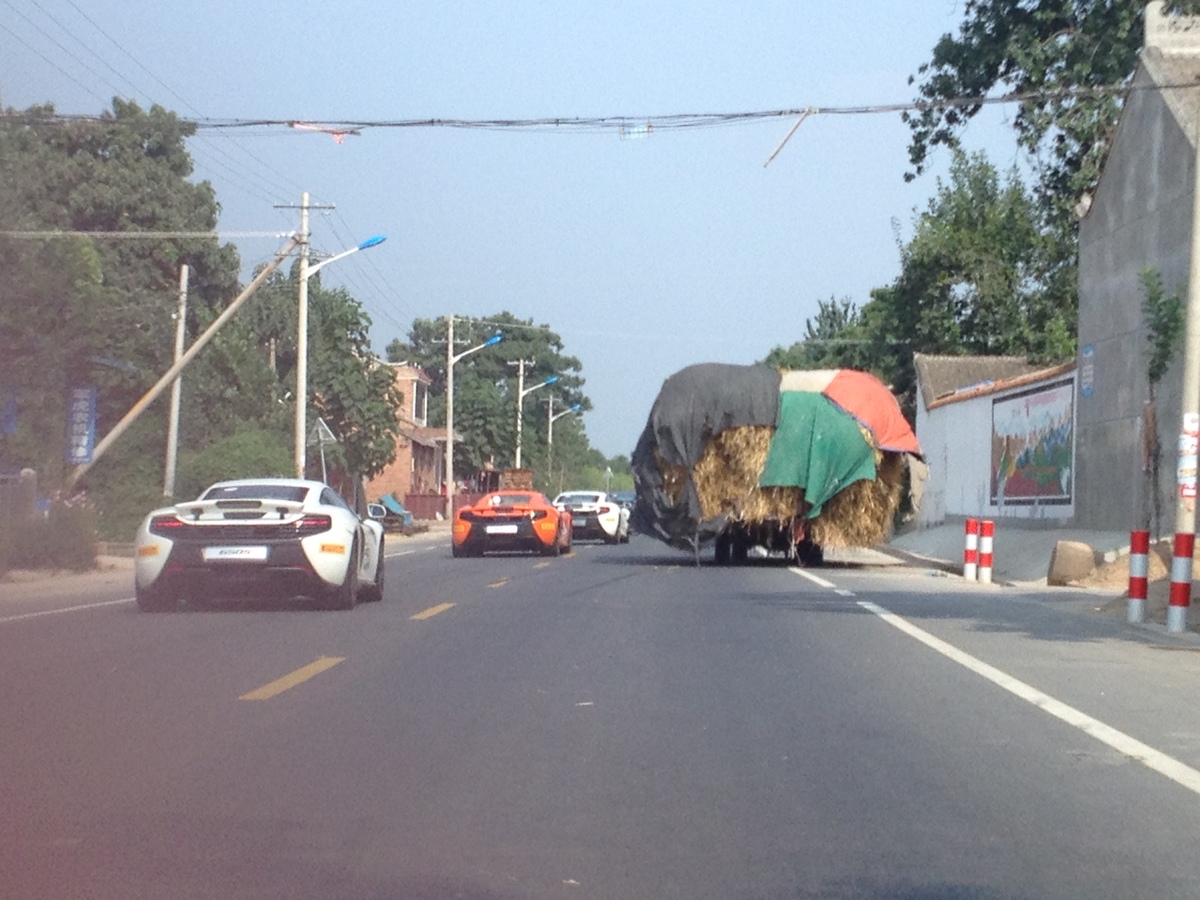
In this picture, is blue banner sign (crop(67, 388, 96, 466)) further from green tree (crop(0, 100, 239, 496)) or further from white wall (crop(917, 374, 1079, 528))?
white wall (crop(917, 374, 1079, 528))

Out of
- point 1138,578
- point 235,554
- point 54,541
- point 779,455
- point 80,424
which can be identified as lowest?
point 54,541

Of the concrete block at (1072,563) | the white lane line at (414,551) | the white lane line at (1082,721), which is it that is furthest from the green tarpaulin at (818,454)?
the white lane line at (1082,721)

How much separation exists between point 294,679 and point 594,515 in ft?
102

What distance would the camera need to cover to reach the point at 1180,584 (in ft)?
52.5

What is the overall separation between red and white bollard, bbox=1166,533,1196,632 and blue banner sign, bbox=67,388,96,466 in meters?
21.6

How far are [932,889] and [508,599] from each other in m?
13.0

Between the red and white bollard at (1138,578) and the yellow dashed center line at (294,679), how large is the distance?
8.60 m

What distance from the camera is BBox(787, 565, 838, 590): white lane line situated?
22598 mm

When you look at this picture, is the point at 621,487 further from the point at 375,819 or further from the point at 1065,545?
the point at 375,819

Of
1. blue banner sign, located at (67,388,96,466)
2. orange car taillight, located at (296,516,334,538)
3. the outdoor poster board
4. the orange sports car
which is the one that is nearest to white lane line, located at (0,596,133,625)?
orange car taillight, located at (296,516,334,538)

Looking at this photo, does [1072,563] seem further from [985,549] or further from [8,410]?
[8,410]

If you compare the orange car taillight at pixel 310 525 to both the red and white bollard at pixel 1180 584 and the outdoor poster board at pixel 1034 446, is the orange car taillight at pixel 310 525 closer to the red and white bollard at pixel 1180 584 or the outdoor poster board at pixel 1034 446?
the red and white bollard at pixel 1180 584

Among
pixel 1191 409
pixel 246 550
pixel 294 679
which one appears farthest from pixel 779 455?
pixel 294 679

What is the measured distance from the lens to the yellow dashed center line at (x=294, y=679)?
9984mm
